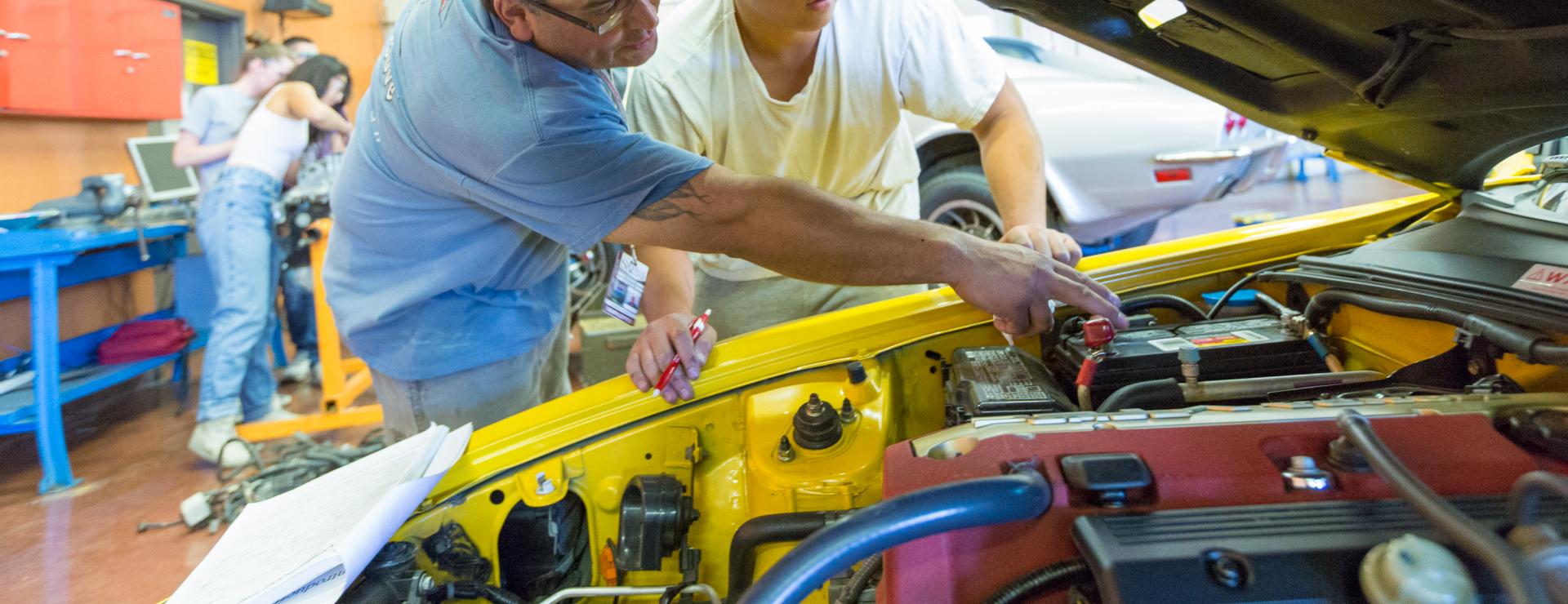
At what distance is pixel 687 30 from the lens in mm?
1637

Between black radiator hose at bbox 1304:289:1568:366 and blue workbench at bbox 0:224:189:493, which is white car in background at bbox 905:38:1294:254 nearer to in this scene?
black radiator hose at bbox 1304:289:1568:366

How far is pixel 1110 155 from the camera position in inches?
134

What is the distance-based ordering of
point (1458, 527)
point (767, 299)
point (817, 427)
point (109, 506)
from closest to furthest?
1. point (1458, 527)
2. point (817, 427)
3. point (767, 299)
4. point (109, 506)

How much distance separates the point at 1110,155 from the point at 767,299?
6.93ft

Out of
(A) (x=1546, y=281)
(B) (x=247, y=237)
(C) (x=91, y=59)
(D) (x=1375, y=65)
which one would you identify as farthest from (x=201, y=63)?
(A) (x=1546, y=281)

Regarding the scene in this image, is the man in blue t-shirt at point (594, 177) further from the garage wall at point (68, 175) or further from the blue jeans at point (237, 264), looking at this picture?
the garage wall at point (68, 175)

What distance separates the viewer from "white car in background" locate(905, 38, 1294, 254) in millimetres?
3334

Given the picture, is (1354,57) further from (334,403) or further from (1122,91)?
(334,403)

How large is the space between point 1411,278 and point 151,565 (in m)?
2.97

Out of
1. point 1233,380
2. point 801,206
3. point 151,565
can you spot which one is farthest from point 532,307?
point 151,565

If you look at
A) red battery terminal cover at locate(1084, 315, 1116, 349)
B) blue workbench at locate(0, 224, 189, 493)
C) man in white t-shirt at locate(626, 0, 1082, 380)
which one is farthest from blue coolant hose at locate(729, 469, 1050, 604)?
blue workbench at locate(0, 224, 189, 493)

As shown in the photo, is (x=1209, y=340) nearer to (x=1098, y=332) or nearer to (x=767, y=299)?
(x=1098, y=332)

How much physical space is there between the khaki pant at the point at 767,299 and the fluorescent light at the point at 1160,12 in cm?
76

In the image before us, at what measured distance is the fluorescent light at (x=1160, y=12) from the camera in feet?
3.64
